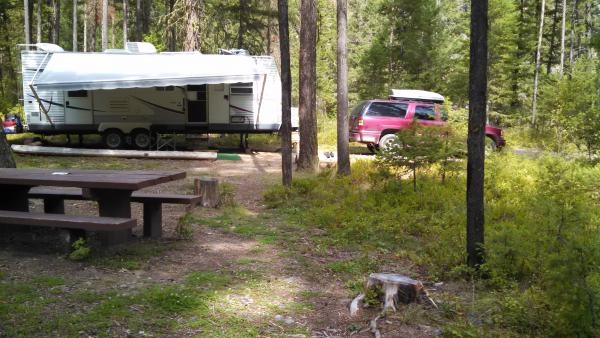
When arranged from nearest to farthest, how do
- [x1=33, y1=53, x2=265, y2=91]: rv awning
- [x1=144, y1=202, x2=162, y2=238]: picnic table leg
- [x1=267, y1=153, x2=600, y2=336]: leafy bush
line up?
1. [x1=267, y1=153, x2=600, y2=336]: leafy bush
2. [x1=144, y1=202, x2=162, y2=238]: picnic table leg
3. [x1=33, y1=53, x2=265, y2=91]: rv awning

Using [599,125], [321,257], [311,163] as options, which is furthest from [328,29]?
[321,257]

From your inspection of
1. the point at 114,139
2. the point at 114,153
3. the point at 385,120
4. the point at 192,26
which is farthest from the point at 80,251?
the point at 192,26

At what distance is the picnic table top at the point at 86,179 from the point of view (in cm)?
499

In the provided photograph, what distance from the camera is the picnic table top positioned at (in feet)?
16.4

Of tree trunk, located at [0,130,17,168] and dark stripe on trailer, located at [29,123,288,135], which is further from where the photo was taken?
dark stripe on trailer, located at [29,123,288,135]

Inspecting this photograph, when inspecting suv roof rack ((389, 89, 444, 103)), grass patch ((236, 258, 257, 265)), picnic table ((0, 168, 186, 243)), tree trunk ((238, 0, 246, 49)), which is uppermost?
tree trunk ((238, 0, 246, 49))

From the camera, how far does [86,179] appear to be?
5160 mm

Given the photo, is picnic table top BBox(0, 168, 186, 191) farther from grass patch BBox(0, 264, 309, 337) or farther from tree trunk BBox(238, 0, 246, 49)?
tree trunk BBox(238, 0, 246, 49)

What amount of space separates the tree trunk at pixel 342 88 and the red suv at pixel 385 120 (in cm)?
436

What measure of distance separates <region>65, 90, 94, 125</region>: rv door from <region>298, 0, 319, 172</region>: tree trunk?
26.2ft

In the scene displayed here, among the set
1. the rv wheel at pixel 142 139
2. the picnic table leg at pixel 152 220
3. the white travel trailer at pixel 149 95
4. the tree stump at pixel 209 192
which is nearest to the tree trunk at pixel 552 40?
the white travel trailer at pixel 149 95

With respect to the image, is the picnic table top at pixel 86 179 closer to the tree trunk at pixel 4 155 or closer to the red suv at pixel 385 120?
the tree trunk at pixel 4 155

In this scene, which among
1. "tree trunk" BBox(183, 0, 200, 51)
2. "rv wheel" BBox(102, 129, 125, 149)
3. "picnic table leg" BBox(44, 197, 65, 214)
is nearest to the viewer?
"picnic table leg" BBox(44, 197, 65, 214)

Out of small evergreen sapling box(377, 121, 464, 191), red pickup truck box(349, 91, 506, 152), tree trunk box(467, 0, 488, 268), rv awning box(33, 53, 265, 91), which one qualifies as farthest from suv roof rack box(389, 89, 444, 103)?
tree trunk box(467, 0, 488, 268)
